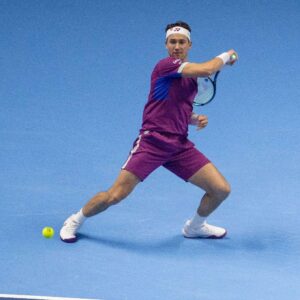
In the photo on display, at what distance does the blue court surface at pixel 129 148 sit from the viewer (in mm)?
6617

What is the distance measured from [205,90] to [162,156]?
73cm

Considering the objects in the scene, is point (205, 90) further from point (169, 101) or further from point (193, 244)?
point (193, 244)

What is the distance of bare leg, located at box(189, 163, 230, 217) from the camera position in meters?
7.02

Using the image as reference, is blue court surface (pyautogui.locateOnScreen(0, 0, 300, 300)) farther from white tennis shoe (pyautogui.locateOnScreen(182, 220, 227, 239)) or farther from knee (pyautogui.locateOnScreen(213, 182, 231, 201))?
knee (pyautogui.locateOnScreen(213, 182, 231, 201))

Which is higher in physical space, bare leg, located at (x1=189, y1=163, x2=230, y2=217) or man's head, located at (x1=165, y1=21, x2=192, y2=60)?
man's head, located at (x1=165, y1=21, x2=192, y2=60)

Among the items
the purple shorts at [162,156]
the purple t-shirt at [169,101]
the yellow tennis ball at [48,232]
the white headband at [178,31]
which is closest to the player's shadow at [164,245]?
the yellow tennis ball at [48,232]

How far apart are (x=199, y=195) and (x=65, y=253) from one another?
1.68m

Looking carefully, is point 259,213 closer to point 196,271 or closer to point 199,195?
point 199,195

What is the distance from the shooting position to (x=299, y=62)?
1137 cm

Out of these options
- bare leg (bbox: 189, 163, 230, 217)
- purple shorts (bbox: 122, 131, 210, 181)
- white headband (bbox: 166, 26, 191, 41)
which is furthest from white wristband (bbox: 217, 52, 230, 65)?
bare leg (bbox: 189, 163, 230, 217)

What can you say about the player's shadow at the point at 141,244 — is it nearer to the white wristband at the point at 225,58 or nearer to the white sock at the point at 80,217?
the white sock at the point at 80,217

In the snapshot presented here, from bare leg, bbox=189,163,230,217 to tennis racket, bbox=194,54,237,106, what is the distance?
584mm

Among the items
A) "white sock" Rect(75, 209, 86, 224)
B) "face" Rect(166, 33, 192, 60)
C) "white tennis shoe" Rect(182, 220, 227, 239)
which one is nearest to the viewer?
"face" Rect(166, 33, 192, 60)

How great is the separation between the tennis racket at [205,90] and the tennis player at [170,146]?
21 centimetres
